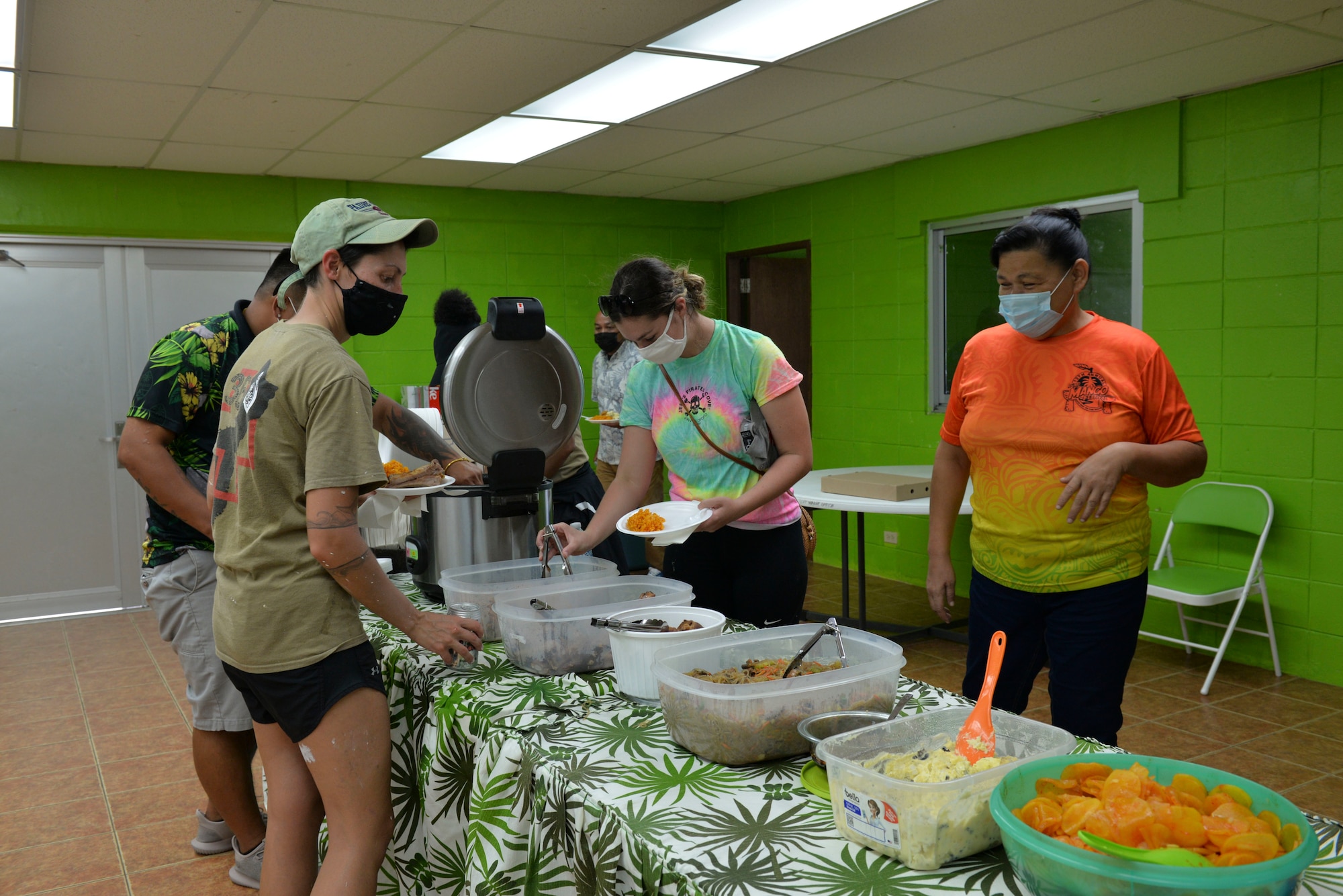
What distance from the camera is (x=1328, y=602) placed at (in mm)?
3834

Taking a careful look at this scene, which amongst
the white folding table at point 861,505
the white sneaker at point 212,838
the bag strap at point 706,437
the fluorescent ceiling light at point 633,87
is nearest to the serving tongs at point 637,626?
the bag strap at point 706,437

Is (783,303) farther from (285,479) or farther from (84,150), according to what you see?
(285,479)

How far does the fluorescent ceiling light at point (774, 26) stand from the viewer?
3.04m

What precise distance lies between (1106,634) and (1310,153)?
291cm

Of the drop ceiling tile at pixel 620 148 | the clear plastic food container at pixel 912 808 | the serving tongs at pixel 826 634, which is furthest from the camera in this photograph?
the drop ceiling tile at pixel 620 148

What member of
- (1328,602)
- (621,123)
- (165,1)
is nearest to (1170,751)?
(1328,602)

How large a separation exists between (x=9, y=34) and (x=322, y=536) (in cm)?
282

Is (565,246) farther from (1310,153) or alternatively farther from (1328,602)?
(1328,602)

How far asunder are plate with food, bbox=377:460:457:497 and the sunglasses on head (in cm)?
49

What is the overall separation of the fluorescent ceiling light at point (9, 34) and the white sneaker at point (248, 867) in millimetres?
2523

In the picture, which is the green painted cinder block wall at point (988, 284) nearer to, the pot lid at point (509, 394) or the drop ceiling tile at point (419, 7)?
the drop ceiling tile at point (419, 7)

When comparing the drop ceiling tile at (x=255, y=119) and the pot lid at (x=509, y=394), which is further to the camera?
the drop ceiling tile at (x=255, y=119)

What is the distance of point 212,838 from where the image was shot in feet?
8.76

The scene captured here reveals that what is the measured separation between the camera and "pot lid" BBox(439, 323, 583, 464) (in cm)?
A: 204
